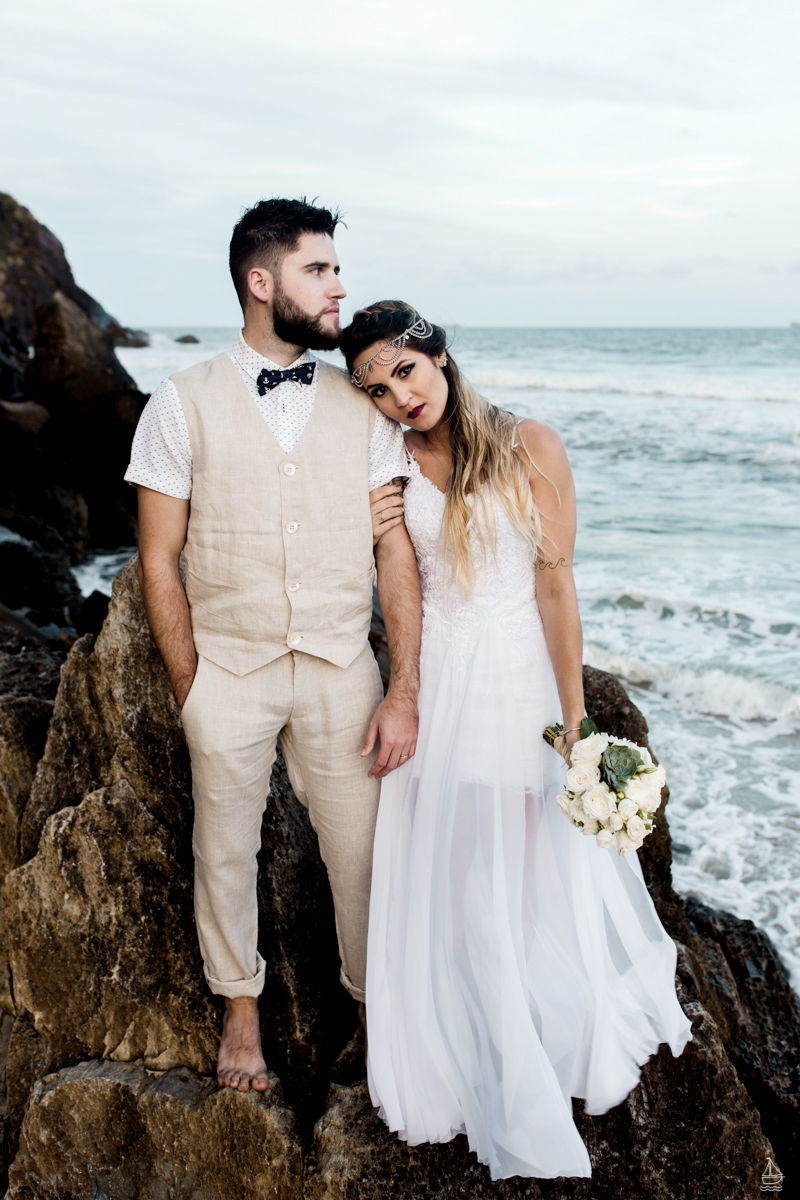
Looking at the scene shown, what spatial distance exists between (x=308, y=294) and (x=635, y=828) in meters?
1.70

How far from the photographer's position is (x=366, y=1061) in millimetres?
2664

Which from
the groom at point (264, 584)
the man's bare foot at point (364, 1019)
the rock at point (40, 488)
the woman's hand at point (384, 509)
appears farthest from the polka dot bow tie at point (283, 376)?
the rock at point (40, 488)

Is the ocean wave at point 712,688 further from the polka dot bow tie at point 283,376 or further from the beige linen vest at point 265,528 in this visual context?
the polka dot bow tie at point 283,376

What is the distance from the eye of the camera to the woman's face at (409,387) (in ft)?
8.89

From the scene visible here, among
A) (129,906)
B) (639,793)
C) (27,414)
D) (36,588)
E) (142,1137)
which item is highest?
(639,793)

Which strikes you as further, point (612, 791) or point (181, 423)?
point (181, 423)

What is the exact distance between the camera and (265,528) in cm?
257

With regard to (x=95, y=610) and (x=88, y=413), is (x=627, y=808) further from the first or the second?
(x=88, y=413)

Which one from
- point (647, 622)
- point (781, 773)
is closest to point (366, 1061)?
point (781, 773)

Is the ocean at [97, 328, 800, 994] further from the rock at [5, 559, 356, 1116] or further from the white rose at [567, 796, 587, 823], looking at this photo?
the rock at [5, 559, 356, 1116]

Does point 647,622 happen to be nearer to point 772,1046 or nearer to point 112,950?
point 772,1046

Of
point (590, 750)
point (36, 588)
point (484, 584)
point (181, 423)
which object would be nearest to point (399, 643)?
point (484, 584)

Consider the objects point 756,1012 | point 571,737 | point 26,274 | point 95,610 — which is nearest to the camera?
point 571,737

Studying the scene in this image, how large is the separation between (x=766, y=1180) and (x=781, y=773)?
354cm
